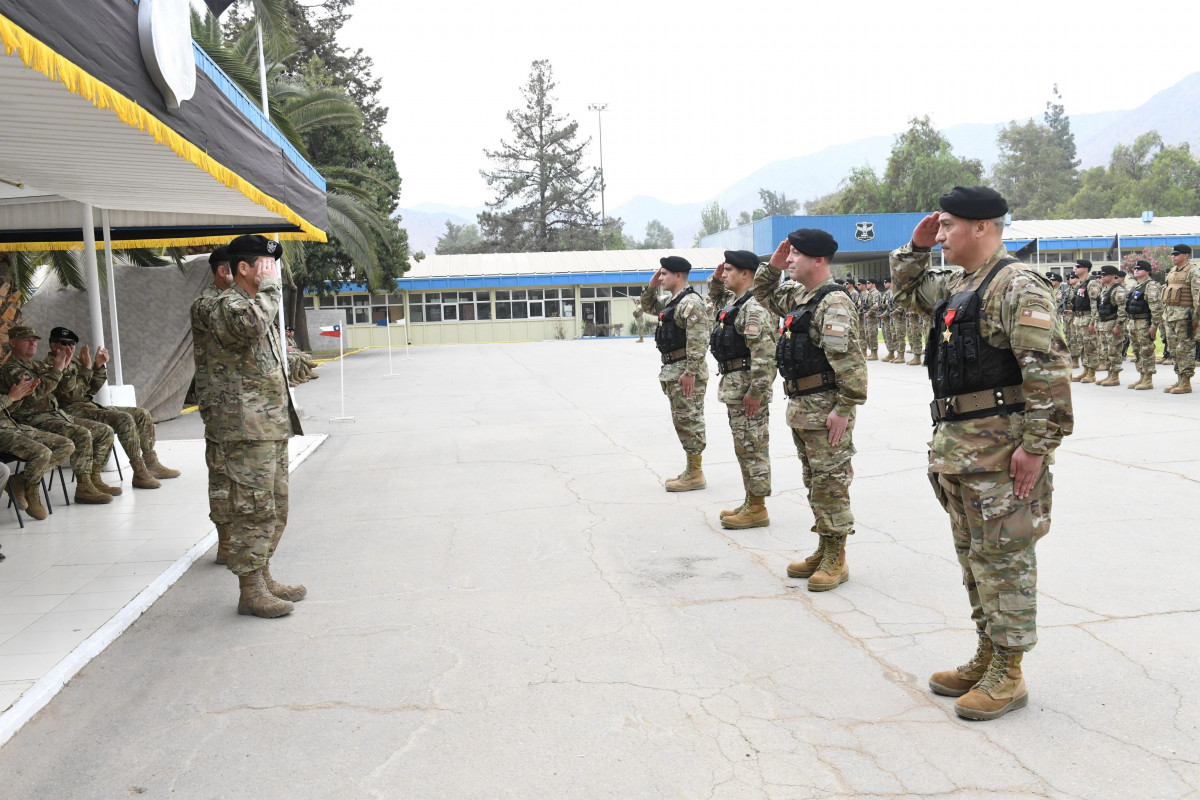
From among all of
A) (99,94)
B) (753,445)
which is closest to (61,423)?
(99,94)

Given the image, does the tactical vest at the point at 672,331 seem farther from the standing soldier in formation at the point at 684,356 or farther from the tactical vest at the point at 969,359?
the tactical vest at the point at 969,359

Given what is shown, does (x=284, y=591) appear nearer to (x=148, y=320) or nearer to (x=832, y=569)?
(x=832, y=569)

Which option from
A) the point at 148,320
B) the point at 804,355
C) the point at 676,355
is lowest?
the point at 676,355

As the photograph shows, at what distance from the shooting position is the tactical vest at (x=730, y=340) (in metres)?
6.59

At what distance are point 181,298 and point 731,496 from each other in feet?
33.7

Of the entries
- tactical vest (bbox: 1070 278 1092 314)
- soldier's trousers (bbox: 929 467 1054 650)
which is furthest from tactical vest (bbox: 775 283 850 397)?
tactical vest (bbox: 1070 278 1092 314)

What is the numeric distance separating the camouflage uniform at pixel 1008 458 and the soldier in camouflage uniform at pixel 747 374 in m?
2.59

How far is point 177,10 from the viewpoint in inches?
196

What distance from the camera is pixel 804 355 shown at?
209 inches

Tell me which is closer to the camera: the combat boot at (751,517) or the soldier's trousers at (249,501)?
the soldier's trousers at (249,501)

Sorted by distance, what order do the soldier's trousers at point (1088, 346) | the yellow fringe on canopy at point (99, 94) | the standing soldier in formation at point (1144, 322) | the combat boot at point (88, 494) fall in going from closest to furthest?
the yellow fringe on canopy at point (99, 94), the combat boot at point (88, 494), the standing soldier in formation at point (1144, 322), the soldier's trousers at point (1088, 346)

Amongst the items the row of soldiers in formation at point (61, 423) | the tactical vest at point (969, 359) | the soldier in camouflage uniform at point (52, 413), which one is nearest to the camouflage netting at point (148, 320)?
the row of soldiers in formation at point (61, 423)

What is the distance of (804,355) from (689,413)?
273 cm

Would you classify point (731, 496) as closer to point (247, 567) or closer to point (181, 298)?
point (247, 567)
